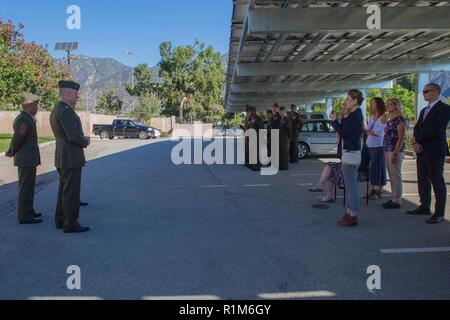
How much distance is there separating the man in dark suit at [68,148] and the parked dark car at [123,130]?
30914mm

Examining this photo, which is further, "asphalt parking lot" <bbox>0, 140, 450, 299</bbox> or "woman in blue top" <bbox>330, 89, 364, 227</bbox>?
"woman in blue top" <bbox>330, 89, 364, 227</bbox>

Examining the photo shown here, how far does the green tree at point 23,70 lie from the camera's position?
77.6 ft

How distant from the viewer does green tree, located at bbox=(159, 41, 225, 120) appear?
60.2 m

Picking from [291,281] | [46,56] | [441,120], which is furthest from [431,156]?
[46,56]

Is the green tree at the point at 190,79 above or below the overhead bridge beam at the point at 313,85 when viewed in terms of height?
above

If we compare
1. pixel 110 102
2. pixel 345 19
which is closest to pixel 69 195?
pixel 345 19

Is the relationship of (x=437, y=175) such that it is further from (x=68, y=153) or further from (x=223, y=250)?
(x=68, y=153)

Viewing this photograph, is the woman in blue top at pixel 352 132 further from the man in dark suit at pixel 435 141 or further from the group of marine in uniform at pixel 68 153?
the group of marine in uniform at pixel 68 153

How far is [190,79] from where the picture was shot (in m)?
60.7

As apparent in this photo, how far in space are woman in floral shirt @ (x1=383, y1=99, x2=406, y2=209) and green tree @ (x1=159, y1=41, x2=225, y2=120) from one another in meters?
53.4

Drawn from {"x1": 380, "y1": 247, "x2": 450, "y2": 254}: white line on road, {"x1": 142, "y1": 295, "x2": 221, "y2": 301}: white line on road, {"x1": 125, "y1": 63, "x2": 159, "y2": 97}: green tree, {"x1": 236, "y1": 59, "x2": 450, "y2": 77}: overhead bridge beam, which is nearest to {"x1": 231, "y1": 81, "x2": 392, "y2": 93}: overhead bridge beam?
{"x1": 236, "y1": 59, "x2": 450, "y2": 77}: overhead bridge beam

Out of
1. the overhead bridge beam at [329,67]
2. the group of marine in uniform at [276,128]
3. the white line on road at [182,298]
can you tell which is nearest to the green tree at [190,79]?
the overhead bridge beam at [329,67]

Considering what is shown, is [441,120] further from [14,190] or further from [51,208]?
[14,190]

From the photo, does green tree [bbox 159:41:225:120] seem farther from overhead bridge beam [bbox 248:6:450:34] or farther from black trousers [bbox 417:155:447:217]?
black trousers [bbox 417:155:447:217]
